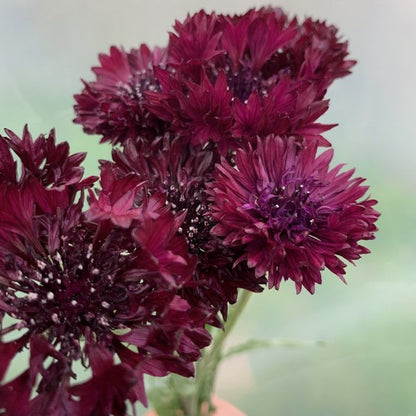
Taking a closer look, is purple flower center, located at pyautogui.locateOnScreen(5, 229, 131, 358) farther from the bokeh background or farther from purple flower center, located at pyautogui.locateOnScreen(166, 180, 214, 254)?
the bokeh background

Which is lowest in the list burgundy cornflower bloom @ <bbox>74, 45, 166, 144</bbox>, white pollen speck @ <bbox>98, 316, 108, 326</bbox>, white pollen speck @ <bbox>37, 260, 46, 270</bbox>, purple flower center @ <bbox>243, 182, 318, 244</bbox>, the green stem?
white pollen speck @ <bbox>98, 316, 108, 326</bbox>

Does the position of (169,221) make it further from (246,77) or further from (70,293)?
(246,77)

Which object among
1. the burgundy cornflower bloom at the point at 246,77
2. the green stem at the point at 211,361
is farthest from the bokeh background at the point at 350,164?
the burgundy cornflower bloom at the point at 246,77

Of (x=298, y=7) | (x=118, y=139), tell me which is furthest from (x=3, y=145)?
(x=298, y=7)

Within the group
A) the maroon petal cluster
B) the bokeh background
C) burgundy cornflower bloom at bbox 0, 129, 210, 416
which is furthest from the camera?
the bokeh background

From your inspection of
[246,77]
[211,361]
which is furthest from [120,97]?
[211,361]

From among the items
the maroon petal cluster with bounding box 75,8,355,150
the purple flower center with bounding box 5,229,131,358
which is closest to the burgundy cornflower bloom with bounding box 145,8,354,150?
the maroon petal cluster with bounding box 75,8,355,150

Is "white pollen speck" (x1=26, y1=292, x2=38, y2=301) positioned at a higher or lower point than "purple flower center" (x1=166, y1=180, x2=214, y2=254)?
lower
